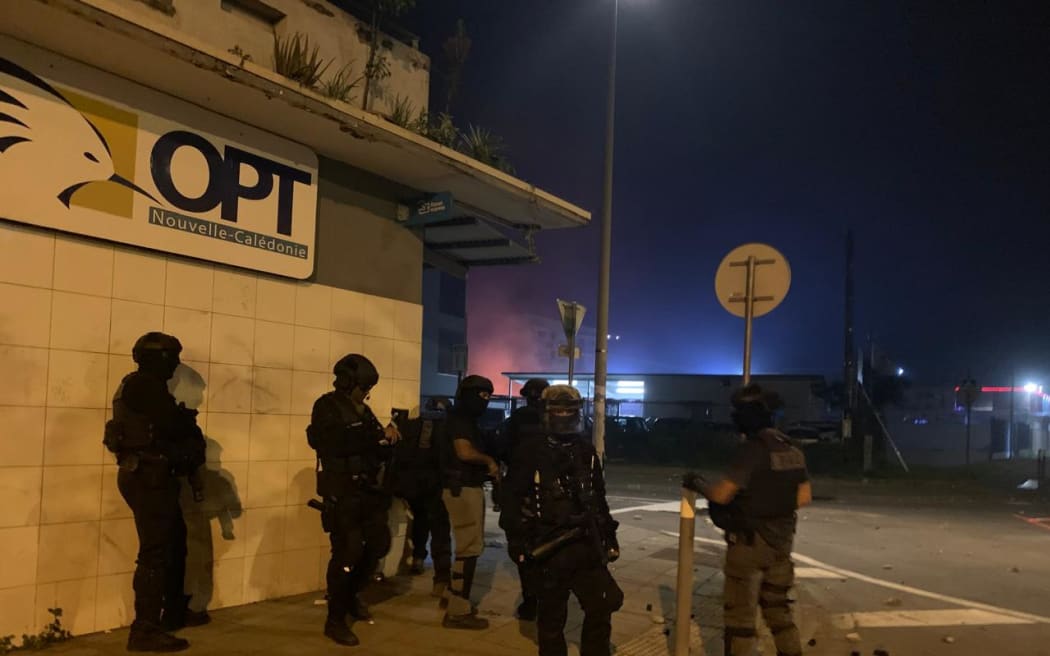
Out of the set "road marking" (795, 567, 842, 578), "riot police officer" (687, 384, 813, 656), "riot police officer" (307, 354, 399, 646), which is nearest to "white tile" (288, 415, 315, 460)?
"riot police officer" (307, 354, 399, 646)

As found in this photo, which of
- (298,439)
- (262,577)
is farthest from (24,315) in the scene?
(262,577)

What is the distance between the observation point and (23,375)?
4566mm

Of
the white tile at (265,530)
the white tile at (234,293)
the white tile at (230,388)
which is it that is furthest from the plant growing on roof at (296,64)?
the white tile at (265,530)

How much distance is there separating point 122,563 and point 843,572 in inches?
293

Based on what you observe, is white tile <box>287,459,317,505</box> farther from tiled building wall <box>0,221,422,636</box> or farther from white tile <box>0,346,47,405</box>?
white tile <box>0,346,47,405</box>

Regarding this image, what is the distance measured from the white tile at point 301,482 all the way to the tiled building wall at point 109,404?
0.04 feet

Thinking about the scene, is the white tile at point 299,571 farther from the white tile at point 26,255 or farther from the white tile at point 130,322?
the white tile at point 26,255

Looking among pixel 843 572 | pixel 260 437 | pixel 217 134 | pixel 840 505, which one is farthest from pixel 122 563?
pixel 840 505

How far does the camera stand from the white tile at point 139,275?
5.05m

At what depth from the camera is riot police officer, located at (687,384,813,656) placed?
4.35 metres

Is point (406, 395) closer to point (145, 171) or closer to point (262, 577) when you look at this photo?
point (262, 577)

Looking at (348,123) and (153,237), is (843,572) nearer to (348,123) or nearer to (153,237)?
(348,123)

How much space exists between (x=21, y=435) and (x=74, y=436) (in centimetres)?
30

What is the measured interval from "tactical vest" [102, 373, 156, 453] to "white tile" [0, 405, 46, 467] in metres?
0.41
